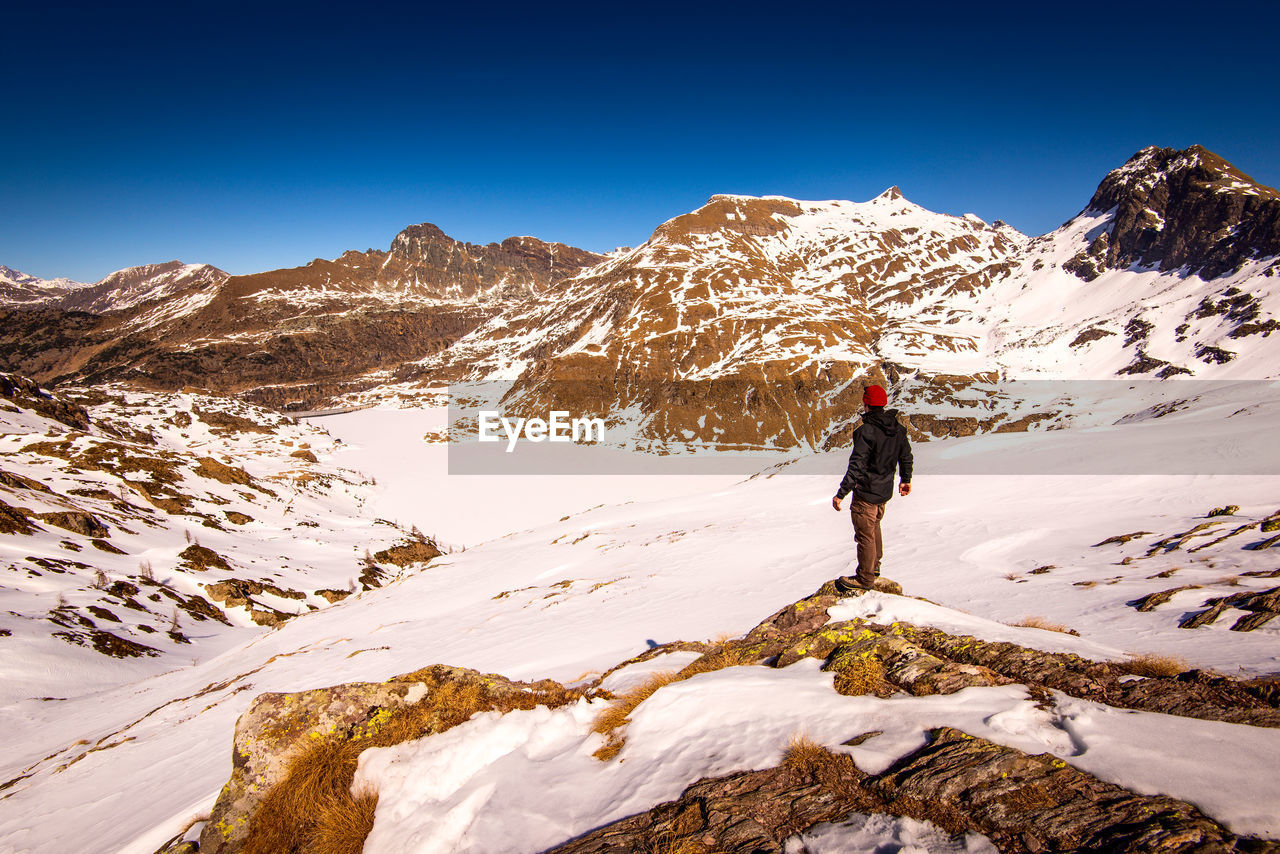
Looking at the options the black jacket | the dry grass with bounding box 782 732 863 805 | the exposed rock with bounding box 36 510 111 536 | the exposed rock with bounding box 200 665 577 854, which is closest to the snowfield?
the dry grass with bounding box 782 732 863 805

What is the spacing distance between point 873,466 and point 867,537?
126 cm

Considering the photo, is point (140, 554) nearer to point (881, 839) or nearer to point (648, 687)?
point (648, 687)

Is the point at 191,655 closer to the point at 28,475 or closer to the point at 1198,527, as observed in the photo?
the point at 28,475

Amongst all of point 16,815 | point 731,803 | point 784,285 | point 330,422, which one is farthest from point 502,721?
point 784,285

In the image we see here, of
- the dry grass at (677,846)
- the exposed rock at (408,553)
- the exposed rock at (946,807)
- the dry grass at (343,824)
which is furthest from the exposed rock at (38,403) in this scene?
the exposed rock at (946,807)

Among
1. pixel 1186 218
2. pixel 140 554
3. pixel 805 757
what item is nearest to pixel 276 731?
pixel 805 757

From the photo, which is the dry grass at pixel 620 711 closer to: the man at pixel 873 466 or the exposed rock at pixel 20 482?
the man at pixel 873 466

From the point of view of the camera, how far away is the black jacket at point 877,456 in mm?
8172

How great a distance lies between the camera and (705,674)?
660 centimetres

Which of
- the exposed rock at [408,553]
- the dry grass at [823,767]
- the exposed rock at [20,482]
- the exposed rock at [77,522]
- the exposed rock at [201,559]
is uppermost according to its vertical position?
the exposed rock at [20,482]

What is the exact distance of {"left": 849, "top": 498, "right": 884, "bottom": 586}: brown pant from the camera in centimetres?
841

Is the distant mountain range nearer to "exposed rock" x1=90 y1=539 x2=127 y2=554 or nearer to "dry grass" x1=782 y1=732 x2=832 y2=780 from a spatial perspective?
"exposed rock" x1=90 y1=539 x2=127 y2=554

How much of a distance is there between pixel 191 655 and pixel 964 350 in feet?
557

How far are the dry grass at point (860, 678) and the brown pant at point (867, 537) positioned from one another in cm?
274
